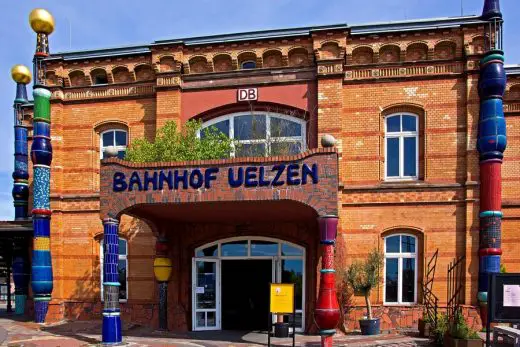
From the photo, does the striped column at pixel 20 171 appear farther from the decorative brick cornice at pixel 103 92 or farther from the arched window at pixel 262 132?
the arched window at pixel 262 132

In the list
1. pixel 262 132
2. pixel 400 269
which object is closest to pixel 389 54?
pixel 262 132

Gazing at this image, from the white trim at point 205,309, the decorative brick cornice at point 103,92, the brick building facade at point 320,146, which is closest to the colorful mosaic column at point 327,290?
the brick building facade at point 320,146

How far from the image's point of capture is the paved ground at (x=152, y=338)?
11.5 m

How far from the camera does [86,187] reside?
50.7 feet

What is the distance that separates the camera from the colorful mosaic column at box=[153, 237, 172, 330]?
13352 millimetres

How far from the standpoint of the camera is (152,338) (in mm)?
12359

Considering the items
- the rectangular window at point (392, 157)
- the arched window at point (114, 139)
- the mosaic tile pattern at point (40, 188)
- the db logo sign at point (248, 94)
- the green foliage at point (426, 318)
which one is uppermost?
the db logo sign at point (248, 94)

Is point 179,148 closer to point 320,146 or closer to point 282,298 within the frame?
point 320,146

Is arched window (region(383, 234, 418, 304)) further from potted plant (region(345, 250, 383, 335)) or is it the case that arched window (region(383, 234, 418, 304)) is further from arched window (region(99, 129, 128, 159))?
arched window (region(99, 129, 128, 159))

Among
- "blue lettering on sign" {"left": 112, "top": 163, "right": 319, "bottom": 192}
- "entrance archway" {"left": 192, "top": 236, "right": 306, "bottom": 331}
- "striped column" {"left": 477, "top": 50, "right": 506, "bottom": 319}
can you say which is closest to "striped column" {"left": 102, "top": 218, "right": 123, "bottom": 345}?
"blue lettering on sign" {"left": 112, "top": 163, "right": 319, "bottom": 192}

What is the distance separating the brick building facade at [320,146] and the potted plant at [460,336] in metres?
2.83

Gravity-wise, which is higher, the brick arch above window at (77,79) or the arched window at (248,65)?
the arched window at (248,65)

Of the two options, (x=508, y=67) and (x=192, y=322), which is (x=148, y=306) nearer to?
(x=192, y=322)

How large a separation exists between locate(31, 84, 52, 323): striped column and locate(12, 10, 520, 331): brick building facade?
2.07ft
